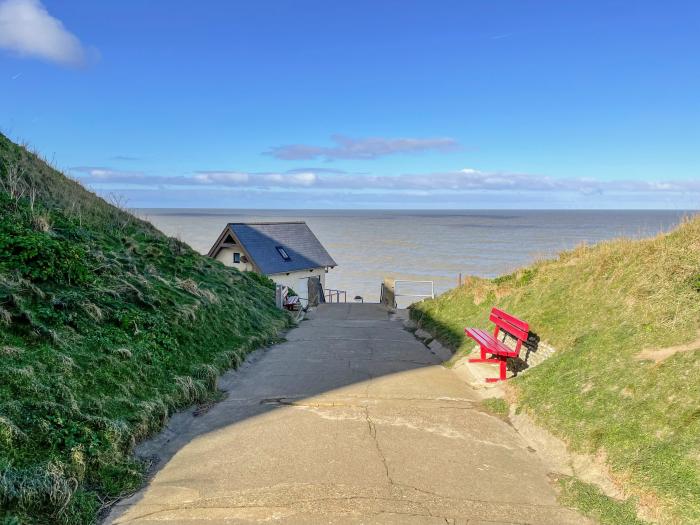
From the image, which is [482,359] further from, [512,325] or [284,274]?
[284,274]

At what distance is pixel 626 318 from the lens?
296 inches

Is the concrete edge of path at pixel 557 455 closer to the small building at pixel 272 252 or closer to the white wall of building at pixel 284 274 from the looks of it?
the small building at pixel 272 252

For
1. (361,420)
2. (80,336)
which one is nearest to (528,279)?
(361,420)

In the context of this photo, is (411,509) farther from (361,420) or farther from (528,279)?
(528,279)

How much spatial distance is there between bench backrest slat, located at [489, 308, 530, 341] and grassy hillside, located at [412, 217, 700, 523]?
510 mm

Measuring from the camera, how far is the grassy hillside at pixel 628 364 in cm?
463

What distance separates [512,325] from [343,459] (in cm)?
490

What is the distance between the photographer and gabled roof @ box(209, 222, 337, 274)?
31.6m

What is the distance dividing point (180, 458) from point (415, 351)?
22.8ft

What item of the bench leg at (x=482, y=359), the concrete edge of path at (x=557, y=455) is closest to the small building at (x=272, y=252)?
the bench leg at (x=482, y=359)

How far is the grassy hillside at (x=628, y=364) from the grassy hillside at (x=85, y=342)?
5.09 m

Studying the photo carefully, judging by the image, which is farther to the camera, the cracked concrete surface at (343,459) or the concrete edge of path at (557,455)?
the concrete edge of path at (557,455)

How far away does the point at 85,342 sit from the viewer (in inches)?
276

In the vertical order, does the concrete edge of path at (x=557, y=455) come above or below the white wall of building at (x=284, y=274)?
below
